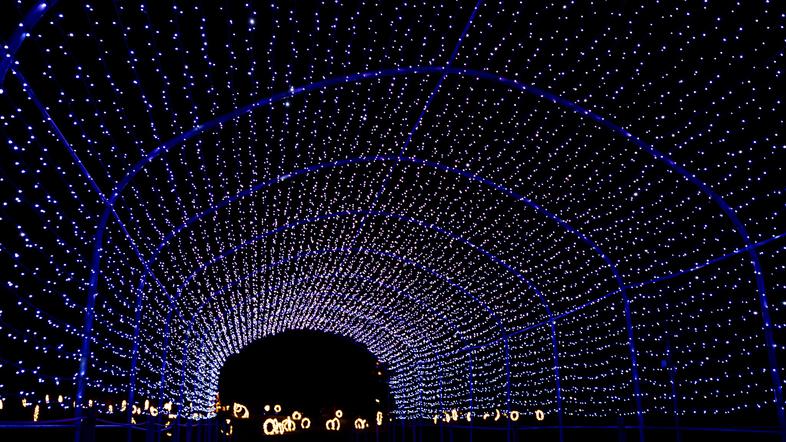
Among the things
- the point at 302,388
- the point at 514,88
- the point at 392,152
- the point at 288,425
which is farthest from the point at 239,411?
the point at 514,88

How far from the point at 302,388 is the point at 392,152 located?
919 inches

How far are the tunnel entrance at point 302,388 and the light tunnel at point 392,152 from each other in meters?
13.4

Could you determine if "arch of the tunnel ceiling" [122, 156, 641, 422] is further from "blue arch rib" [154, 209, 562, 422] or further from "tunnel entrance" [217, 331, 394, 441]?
"tunnel entrance" [217, 331, 394, 441]

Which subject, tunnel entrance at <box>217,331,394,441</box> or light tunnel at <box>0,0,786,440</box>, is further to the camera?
tunnel entrance at <box>217,331,394,441</box>

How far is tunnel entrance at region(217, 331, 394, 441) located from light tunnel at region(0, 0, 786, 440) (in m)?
13.4

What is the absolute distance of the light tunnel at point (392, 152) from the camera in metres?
7.57

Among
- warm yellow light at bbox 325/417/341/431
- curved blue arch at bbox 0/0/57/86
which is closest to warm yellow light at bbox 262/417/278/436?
warm yellow light at bbox 325/417/341/431

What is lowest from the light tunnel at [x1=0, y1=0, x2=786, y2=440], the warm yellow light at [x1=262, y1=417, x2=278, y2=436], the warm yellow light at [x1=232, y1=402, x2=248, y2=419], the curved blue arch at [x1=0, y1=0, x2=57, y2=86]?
the warm yellow light at [x1=262, y1=417, x2=278, y2=436]

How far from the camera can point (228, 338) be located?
2828 cm

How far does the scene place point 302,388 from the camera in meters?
33.2

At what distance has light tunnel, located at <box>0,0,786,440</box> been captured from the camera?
7574 mm

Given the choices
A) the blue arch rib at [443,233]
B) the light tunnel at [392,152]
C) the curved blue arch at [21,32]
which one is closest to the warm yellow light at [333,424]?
the light tunnel at [392,152]

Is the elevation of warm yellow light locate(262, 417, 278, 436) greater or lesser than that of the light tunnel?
lesser

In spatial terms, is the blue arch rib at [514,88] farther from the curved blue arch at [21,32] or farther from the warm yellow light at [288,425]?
the warm yellow light at [288,425]
